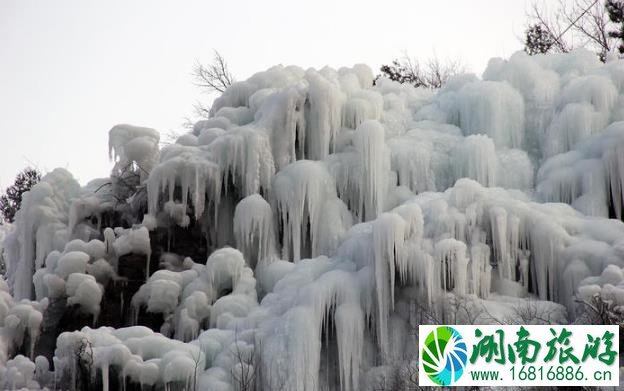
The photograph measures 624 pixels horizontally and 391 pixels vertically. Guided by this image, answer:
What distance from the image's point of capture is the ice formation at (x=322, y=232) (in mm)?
10344

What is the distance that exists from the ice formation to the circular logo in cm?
85

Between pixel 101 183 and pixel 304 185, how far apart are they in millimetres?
3846

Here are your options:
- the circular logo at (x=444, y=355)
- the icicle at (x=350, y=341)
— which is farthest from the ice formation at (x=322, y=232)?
the circular logo at (x=444, y=355)

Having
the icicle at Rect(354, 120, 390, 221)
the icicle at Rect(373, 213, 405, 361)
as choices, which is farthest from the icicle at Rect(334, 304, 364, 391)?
the icicle at Rect(354, 120, 390, 221)

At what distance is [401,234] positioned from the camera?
1061cm

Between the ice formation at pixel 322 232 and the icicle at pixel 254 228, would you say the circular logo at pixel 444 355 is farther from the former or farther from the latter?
the icicle at pixel 254 228

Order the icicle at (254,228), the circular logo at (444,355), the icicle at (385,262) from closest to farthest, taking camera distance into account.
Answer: the circular logo at (444,355) → the icicle at (385,262) → the icicle at (254,228)

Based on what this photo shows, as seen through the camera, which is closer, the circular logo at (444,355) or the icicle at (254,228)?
the circular logo at (444,355)

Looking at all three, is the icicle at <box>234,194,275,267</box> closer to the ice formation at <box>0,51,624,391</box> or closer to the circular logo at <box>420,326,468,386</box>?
the ice formation at <box>0,51,624,391</box>

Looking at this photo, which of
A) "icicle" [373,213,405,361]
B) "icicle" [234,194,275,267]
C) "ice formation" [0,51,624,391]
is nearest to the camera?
"ice formation" [0,51,624,391]

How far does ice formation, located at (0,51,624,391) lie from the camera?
407 inches

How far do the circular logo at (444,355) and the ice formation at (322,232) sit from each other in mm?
854

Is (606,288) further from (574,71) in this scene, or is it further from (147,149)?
(147,149)

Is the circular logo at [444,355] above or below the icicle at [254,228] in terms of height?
below
